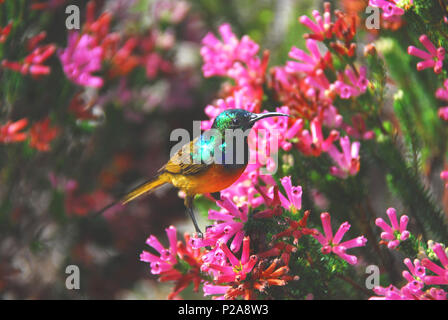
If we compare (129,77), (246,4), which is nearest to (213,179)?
(129,77)

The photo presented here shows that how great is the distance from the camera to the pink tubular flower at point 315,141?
4.91ft

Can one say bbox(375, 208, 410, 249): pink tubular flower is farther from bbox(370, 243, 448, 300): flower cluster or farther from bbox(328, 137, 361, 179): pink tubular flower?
bbox(328, 137, 361, 179): pink tubular flower

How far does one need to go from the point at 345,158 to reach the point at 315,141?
0.37 feet

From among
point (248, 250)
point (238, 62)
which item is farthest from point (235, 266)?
point (238, 62)

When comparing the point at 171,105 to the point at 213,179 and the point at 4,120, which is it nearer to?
the point at 4,120

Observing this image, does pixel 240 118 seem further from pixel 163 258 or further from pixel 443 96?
pixel 443 96

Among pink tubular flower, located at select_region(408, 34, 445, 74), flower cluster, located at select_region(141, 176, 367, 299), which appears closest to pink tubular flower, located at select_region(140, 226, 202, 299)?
flower cluster, located at select_region(141, 176, 367, 299)

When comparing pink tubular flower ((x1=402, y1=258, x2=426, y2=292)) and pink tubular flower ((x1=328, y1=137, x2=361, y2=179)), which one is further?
pink tubular flower ((x1=328, y1=137, x2=361, y2=179))

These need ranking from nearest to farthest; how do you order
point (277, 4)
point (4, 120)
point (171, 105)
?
point (4, 120) < point (171, 105) < point (277, 4)

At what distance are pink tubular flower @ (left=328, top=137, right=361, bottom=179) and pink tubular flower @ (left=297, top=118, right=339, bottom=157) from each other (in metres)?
0.02

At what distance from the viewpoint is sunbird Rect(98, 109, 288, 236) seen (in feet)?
4.37
